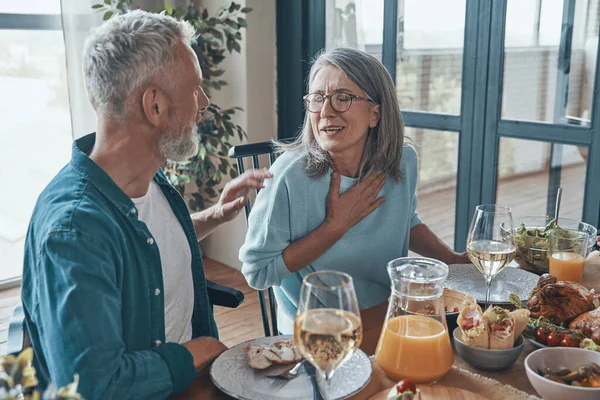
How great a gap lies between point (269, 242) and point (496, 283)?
53 centimetres

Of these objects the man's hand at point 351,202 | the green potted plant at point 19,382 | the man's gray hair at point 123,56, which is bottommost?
the man's hand at point 351,202

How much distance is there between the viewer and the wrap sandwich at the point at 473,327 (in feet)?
3.44

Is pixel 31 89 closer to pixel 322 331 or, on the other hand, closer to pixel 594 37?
pixel 594 37

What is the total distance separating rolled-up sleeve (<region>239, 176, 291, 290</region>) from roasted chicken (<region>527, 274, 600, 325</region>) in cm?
59

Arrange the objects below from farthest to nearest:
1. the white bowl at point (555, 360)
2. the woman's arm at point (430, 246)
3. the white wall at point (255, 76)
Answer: the white wall at point (255, 76)
the woman's arm at point (430, 246)
the white bowl at point (555, 360)

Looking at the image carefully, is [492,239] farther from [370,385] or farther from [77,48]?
[77,48]

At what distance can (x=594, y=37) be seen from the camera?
2.38 meters

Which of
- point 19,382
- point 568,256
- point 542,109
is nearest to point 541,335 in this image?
point 568,256

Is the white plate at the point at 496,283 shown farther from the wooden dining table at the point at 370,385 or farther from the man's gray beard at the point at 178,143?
the man's gray beard at the point at 178,143

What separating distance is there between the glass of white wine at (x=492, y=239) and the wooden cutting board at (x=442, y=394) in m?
0.34

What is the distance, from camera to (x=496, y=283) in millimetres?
1426

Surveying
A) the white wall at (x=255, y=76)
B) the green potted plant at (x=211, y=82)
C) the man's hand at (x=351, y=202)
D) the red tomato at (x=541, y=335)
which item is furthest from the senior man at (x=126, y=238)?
the white wall at (x=255, y=76)

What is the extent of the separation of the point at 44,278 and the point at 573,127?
2121 mm

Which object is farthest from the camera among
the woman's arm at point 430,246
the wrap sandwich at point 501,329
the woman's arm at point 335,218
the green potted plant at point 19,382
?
the woman's arm at point 430,246
